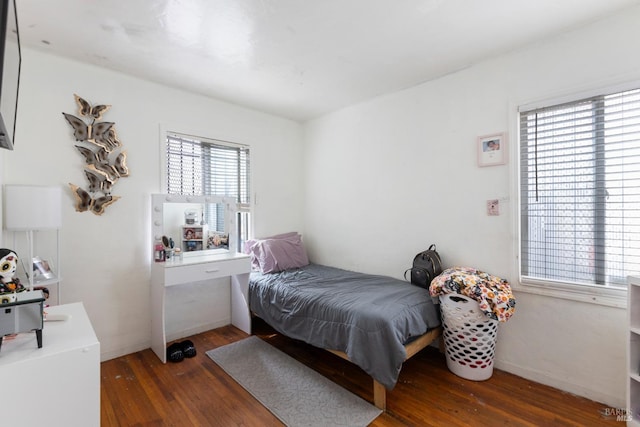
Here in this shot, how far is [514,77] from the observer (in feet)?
7.23

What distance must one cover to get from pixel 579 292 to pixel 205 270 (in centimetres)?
281

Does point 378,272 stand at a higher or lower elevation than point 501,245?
lower

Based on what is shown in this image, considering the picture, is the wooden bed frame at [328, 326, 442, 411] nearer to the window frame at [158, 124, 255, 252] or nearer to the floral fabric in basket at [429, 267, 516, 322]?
the floral fabric in basket at [429, 267, 516, 322]

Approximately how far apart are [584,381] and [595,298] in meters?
0.55

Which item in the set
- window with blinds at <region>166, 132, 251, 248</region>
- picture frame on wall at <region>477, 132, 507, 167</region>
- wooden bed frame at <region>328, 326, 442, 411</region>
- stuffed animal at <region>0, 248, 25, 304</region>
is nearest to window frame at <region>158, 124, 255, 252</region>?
window with blinds at <region>166, 132, 251, 248</region>

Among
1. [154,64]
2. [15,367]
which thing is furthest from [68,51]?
[15,367]

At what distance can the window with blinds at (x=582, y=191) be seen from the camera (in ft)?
5.93

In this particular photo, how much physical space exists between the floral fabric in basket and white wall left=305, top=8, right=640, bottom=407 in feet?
0.67

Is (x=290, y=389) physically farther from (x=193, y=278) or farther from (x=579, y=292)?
(x=579, y=292)

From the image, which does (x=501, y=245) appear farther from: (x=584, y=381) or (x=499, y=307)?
(x=584, y=381)

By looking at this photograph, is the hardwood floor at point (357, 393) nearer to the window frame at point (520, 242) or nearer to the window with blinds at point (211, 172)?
the window frame at point (520, 242)

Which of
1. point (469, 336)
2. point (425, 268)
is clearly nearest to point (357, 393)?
point (469, 336)

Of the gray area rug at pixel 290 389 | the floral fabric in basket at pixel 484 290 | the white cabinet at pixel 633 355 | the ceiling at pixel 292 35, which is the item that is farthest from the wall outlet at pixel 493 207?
the gray area rug at pixel 290 389

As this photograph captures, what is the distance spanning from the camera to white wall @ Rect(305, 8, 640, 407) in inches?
74.0
